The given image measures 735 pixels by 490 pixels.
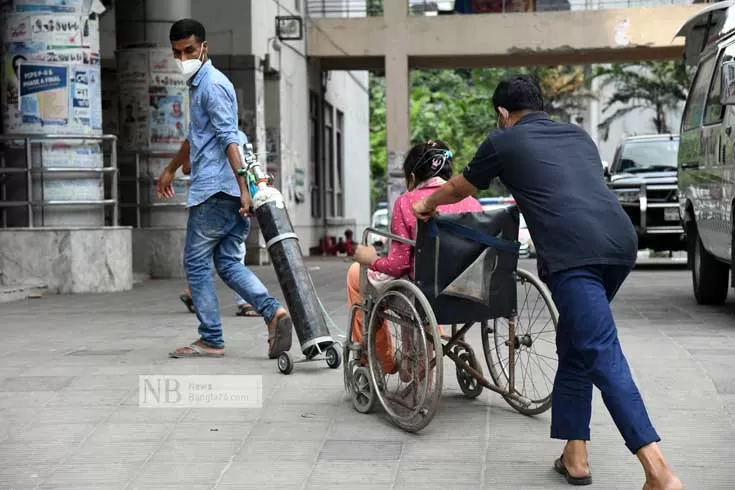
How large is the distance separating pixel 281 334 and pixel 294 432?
1823 mm

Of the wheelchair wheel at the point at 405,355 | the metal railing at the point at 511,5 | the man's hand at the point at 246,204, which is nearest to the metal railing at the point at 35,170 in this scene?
the man's hand at the point at 246,204

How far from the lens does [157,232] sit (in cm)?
1622

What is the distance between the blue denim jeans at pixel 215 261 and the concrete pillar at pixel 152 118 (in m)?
8.45

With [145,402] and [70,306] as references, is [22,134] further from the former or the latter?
[145,402]

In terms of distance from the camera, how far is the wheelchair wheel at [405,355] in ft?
17.7

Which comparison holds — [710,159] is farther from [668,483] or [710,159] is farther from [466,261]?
[668,483]

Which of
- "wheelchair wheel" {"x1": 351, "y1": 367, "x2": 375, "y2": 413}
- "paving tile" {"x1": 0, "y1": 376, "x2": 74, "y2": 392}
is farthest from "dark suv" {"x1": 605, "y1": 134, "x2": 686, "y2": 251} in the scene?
"wheelchair wheel" {"x1": 351, "y1": 367, "x2": 375, "y2": 413}

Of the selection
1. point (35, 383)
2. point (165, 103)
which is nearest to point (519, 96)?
point (35, 383)

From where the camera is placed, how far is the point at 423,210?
5387mm

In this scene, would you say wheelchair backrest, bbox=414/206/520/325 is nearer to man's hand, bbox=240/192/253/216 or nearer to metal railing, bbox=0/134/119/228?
man's hand, bbox=240/192/253/216

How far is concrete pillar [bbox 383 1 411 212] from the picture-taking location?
25.0 m

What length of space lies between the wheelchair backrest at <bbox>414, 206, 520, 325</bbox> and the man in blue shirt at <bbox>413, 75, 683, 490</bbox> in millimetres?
499

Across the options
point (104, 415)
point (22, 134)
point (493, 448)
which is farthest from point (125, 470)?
point (22, 134)

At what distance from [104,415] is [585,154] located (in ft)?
8.84
